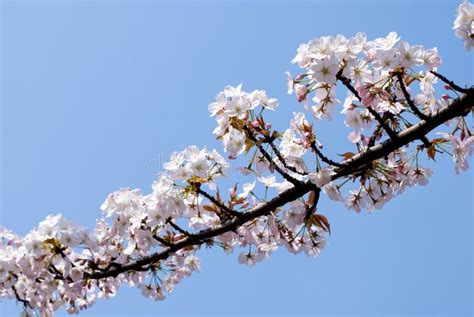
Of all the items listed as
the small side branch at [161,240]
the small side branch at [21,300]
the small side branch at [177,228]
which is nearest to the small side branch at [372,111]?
the small side branch at [177,228]

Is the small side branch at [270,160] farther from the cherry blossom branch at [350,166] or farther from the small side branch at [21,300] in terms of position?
the small side branch at [21,300]

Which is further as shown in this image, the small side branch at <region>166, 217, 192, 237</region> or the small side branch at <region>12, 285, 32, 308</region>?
the small side branch at <region>12, 285, 32, 308</region>

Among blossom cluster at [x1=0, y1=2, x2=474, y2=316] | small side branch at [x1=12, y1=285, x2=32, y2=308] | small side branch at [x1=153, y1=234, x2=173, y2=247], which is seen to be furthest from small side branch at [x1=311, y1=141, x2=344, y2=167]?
small side branch at [x1=12, y1=285, x2=32, y2=308]

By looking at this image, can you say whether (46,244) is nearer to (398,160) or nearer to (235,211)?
(235,211)

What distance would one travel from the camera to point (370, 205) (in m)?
4.98

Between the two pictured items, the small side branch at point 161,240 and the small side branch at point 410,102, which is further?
the small side branch at point 161,240

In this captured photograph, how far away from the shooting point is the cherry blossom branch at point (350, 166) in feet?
13.2

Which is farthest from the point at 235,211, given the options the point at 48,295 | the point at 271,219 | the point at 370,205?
the point at 48,295

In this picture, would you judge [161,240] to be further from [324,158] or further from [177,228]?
[324,158]

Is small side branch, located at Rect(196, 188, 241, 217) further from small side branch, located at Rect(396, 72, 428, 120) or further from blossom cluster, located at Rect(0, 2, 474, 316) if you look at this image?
small side branch, located at Rect(396, 72, 428, 120)

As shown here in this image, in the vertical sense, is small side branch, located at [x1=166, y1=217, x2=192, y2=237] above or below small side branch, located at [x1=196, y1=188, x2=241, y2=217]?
below

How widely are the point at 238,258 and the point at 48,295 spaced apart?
209cm

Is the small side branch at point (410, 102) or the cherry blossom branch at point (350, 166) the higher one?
the small side branch at point (410, 102)

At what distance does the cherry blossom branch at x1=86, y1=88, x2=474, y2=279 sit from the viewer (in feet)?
13.2
